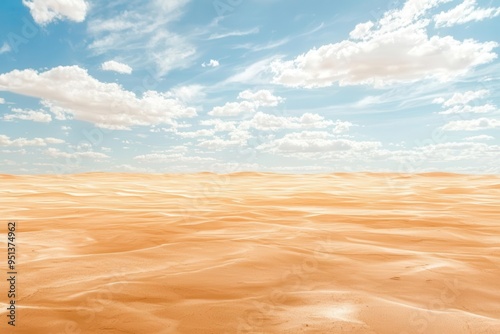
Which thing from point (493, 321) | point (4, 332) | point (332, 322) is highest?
point (4, 332)

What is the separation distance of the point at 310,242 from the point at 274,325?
1678 mm

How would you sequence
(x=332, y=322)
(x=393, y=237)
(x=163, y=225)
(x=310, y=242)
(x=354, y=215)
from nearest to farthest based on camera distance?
(x=332, y=322), (x=310, y=242), (x=393, y=237), (x=163, y=225), (x=354, y=215)

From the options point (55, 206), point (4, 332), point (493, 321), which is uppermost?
point (55, 206)

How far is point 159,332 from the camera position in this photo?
1.57 metres

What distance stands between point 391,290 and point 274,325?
798 mm

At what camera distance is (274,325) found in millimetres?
1662

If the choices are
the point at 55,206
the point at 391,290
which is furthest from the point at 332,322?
the point at 55,206

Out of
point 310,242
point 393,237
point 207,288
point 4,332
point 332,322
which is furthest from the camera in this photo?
point 393,237

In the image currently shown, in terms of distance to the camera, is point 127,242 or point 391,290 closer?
point 391,290

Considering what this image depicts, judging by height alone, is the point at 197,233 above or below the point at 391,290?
above

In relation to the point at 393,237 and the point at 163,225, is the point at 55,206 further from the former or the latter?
the point at 393,237

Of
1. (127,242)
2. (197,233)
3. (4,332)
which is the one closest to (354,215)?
(197,233)

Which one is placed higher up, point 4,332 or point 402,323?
point 4,332

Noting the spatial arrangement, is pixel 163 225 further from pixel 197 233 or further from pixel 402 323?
pixel 402 323
